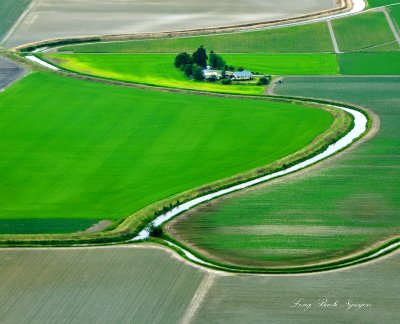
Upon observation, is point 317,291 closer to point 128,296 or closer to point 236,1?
point 128,296

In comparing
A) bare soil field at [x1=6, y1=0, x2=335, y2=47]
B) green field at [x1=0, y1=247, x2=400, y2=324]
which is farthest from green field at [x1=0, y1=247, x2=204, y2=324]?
bare soil field at [x1=6, y1=0, x2=335, y2=47]

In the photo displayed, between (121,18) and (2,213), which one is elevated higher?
(121,18)

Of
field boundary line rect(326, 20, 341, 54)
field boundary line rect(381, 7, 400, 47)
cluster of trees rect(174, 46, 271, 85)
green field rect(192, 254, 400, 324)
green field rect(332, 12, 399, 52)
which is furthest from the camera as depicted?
field boundary line rect(381, 7, 400, 47)

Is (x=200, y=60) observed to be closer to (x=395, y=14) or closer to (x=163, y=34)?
(x=163, y=34)

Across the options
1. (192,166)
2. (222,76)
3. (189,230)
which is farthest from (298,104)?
(189,230)

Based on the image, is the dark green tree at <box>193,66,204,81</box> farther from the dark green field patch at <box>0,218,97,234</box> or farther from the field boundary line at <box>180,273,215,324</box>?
the field boundary line at <box>180,273,215,324</box>
